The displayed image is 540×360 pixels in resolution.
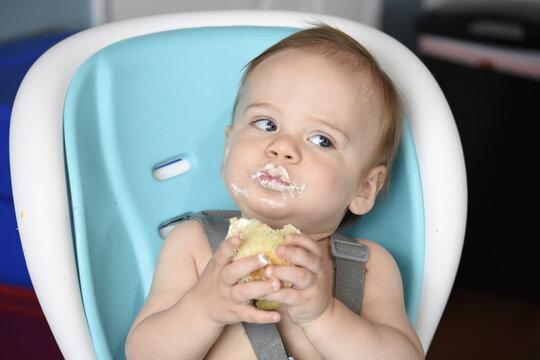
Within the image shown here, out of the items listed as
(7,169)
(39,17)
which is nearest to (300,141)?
(7,169)

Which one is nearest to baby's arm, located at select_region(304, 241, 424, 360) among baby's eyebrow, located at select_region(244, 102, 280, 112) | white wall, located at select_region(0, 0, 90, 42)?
baby's eyebrow, located at select_region(244, 102, 280, 112)

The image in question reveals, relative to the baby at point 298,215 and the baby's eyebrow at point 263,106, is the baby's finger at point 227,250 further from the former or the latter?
the baby's eyebrow at point 263,106

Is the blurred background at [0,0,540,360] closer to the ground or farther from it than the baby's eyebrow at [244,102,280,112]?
closer to the ground

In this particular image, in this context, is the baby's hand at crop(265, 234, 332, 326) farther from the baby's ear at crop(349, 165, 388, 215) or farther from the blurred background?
the blurred background

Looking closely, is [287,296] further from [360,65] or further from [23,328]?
[23,328]

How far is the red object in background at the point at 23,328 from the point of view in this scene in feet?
3.42

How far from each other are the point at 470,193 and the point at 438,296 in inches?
37.0

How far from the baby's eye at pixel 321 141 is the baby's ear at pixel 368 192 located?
0.09m

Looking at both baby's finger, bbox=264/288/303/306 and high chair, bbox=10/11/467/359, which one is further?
high chair, bbox=10/11/467/359

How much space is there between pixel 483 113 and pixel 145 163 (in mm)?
1098

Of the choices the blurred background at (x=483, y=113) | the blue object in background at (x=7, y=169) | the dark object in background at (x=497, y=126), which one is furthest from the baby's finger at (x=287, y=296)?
the dark object in background at (x=497, y=126)

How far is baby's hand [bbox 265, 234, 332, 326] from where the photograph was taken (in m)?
0.66

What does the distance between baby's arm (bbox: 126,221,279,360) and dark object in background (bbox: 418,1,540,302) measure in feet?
3.28

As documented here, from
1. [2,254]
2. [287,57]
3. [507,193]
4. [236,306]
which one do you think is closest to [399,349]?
[236,306]
